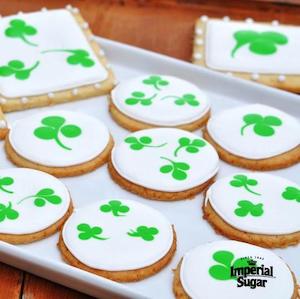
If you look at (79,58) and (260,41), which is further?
(260,41)

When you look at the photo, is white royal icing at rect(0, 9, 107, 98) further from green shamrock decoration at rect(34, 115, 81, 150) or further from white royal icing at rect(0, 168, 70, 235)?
white royal icing at rect(0, 168, 70, 235)

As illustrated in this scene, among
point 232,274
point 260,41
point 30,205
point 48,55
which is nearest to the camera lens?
point 232,274

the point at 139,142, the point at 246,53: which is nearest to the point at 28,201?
the point at 139,142

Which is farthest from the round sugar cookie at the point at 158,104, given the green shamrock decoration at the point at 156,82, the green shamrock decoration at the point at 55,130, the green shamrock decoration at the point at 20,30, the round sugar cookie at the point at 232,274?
the round sugar cookie at the point at 232,274

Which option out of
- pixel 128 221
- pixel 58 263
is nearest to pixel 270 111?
pixel 128 221

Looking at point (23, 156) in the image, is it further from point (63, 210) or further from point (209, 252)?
point (209, 252)

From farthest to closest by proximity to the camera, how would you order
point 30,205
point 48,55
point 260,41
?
point 260,41 < point 48,55 < point 30,205

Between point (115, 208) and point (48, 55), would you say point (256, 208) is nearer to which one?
point (115, 208)
